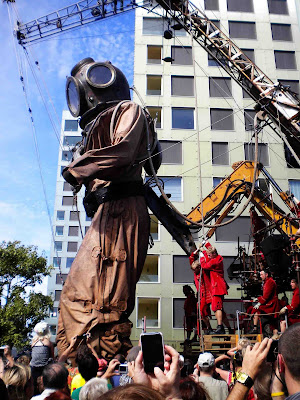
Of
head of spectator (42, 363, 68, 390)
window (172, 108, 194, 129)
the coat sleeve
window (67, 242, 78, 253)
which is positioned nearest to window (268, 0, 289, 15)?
window (172, 108, 194, 129)

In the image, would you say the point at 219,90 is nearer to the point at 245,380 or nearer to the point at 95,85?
the point at 95,85

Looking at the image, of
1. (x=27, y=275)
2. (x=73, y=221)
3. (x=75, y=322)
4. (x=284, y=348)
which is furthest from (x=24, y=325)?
(x=73, y=221)

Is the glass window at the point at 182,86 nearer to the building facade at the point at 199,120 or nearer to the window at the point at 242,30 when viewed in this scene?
the building facade at the point at 199,120

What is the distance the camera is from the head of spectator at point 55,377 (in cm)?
306

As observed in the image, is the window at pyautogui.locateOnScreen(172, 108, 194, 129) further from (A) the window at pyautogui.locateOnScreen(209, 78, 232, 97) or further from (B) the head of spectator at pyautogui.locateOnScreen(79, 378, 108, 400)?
(B) the head of spectator at pyautogui.locateOnScreen(79, 378, 108, 400)

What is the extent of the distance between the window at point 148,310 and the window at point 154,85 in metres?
11.8

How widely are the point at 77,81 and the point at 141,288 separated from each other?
15.0 m

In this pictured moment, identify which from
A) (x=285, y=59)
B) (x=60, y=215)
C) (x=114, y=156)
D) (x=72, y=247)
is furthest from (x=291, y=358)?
(x=60, y=215)

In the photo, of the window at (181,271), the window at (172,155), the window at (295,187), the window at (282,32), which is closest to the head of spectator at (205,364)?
the window at (181,271)

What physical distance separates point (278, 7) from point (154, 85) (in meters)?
9.89

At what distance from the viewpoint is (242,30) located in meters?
26.8

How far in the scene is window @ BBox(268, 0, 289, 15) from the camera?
1086 inches

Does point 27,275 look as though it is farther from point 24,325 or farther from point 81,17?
point 81,17

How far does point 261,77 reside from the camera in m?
14.8
